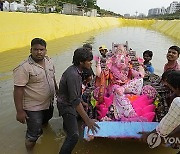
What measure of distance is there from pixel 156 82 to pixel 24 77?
2.75 metres

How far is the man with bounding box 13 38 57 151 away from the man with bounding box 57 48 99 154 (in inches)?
18.5

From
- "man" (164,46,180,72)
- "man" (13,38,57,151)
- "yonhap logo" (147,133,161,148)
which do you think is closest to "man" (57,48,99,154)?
"man" (13,38,57,151)

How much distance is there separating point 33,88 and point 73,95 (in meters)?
0.81

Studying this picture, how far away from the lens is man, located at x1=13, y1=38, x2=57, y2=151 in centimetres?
342

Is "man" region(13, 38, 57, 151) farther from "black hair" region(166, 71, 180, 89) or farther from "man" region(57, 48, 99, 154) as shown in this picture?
"black hair" region(166, 71, 180, 89)

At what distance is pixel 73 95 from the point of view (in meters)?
3.09

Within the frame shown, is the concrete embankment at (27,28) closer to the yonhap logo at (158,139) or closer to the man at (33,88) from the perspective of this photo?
the man at (33,88)

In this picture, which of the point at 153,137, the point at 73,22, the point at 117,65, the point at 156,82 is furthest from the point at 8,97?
the point at 73,22

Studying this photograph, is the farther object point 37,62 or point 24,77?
point 37,62

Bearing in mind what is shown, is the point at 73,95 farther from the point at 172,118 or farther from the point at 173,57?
the point at 173,57

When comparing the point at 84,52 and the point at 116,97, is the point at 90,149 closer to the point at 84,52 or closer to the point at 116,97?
the point at 116,97

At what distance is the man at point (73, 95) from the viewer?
10.2 feet

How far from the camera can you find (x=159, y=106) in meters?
4.24

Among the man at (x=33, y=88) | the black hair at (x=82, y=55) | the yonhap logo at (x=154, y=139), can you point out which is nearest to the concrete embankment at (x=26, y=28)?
the man at (x=33, y=88)
